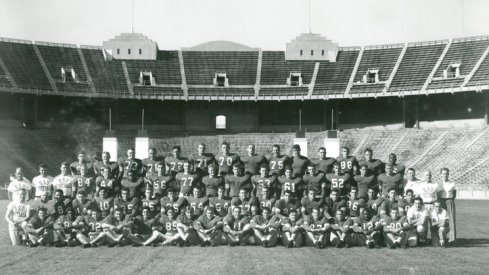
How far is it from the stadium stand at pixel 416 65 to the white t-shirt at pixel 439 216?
2482 centimetres

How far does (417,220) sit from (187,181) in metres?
4.67

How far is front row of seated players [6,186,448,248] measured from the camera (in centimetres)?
1177

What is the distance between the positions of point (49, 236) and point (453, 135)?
27237mm

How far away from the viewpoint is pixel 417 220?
11914mm

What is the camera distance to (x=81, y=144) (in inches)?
1383

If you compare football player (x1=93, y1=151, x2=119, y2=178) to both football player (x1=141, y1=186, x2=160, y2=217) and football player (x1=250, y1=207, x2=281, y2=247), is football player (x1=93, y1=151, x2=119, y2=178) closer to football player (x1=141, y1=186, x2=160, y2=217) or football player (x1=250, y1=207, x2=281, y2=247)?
football player (x1=141, y1=186, x2=160, y2=217)

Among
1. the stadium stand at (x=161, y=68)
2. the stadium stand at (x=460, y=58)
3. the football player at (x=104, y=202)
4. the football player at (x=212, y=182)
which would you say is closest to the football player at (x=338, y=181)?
the football player at (x=212, y=182)

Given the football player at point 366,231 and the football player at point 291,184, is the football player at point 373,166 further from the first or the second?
the football player at point 291,184

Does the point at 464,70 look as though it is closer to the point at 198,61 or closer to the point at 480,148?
the point at 480,148

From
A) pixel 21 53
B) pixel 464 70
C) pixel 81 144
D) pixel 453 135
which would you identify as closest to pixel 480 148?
pixel 453 135

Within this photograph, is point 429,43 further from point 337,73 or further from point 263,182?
point 263,182

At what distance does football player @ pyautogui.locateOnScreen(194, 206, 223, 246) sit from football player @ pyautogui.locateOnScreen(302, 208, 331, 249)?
1653 millimetres

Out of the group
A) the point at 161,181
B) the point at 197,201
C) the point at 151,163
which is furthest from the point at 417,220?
the point at 151,163

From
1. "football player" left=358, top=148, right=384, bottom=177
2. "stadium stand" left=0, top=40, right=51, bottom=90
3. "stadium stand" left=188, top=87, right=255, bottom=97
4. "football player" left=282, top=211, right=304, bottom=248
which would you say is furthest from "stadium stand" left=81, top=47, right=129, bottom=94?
"football player" left=282, top=211, right=304, bottom=248
